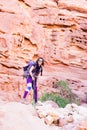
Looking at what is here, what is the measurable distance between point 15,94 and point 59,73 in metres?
3.30

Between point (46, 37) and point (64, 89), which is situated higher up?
point (46, 37)

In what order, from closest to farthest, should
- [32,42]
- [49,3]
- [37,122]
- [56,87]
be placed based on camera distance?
[37,122]
[56,87]
[32,42]
[49,3]

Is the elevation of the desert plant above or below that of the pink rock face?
below

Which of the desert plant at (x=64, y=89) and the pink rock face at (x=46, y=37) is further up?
the pink rock face at (x=46, y=37)

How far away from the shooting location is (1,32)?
14.2m

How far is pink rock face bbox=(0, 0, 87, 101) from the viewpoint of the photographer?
1413 cm

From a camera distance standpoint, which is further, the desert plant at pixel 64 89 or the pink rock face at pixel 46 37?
the pink rock face at pixel 46 37

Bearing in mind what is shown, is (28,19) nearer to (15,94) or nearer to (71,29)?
(71,29)

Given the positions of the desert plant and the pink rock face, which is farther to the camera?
the pink rock face

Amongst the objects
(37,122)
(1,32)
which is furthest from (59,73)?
(37,122)

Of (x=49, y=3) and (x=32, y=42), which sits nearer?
(x=32, y=42)

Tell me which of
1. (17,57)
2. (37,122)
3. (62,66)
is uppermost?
(37,122)

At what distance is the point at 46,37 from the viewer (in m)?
15.8

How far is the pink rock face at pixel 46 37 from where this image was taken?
46.4 ft
